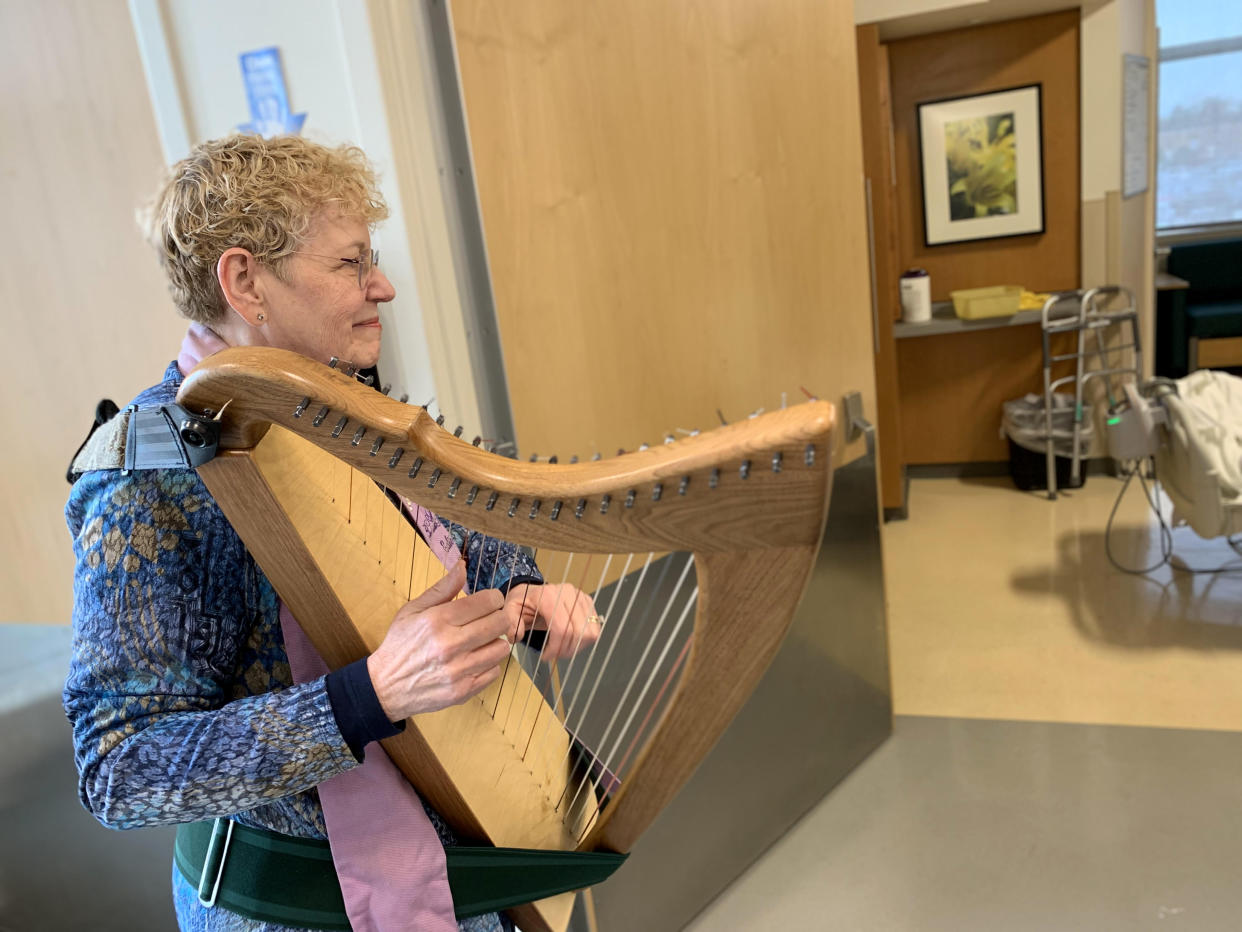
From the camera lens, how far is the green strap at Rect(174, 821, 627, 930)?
86 centimetres

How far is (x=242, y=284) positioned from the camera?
834 mm

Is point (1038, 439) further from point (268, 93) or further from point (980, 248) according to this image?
point (268, 93)

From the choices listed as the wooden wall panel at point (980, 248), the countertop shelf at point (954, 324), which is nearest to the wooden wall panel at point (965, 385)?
the wooden wall panel at point (980, 248)

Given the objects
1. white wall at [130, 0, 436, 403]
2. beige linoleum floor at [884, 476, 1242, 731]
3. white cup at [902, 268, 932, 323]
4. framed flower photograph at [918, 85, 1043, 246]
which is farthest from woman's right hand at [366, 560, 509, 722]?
framed flower photograph at [918, 85, 1043, 246]

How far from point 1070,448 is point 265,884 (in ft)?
15.1

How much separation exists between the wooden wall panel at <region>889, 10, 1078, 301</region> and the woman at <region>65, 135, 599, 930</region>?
453 centimetres

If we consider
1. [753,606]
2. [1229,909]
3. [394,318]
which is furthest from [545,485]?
[1229,909]

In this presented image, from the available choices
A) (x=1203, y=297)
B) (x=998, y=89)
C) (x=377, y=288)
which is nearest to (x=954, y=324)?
(x=998, y=89)

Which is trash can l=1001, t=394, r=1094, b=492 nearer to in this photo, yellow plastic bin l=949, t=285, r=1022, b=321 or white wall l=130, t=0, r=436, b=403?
yellow plastic bin l=949, t=285, r=1022, b=321

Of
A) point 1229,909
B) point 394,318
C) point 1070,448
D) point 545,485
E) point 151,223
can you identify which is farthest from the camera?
point 1070,448

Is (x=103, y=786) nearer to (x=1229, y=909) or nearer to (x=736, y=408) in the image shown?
(x=736, y=408)

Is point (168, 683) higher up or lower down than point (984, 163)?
lower down

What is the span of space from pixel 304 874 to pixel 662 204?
1.42 meters

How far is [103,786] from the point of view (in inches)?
28.7
